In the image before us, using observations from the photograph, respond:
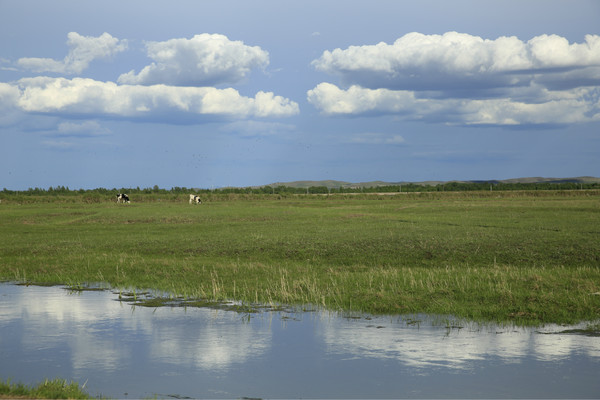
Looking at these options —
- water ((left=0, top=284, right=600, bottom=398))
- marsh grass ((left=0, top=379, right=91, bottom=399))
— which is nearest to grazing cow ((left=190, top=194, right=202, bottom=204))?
water ((left=0, top=284, right=600, bottom=398))

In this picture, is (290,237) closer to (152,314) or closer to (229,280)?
(229,280)

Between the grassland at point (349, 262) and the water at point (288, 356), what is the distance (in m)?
2.40

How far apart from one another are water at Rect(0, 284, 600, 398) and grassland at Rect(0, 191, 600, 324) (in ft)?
7.89

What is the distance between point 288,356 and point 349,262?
54.4 feet

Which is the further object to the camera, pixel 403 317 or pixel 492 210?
pixel 492 210

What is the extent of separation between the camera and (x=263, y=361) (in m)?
15.4

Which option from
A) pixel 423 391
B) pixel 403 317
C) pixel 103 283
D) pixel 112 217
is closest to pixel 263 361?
pixel 423 391

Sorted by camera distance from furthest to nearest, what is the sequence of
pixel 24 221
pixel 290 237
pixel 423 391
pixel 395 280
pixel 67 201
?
pixel 67 201, pixel 24 221, pixel 290 237, pixel 395 280, pixel 423 391

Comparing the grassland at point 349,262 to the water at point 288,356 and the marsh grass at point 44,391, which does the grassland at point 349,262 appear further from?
the marsh grass at point 44,391

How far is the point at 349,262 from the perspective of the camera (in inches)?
1266

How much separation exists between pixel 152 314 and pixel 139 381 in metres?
7.21

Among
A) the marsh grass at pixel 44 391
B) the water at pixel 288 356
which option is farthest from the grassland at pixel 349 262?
the marsh grass at pixel 44 391

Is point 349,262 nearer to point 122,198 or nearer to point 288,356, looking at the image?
point 288,356

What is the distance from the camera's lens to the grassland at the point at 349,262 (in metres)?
21.7
